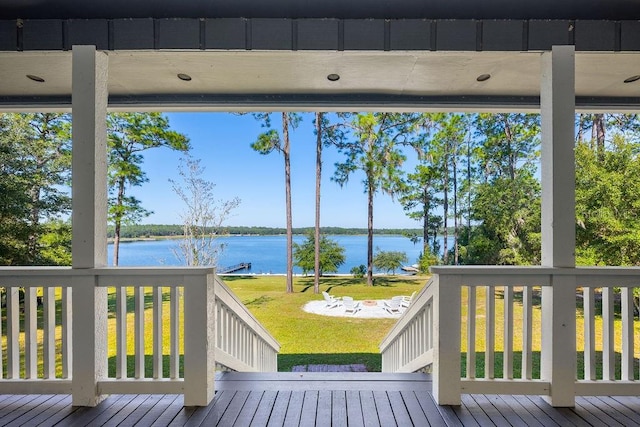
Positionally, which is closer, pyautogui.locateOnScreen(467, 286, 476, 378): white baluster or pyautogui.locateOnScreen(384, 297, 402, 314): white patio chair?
pyautogui.locateOnScreen(467, 286, 476, 378): white baluster

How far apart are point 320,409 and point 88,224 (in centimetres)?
189

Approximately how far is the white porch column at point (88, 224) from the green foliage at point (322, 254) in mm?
10929

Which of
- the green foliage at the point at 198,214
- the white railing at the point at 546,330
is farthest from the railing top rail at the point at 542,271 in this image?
the green foliage at the point at 198,214

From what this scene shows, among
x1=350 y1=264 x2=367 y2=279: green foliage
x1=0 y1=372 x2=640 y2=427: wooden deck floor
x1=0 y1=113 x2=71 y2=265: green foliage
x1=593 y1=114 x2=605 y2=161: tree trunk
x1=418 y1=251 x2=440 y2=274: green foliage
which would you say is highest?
x1=593 y1=114 x2=605 y2=161: tree trunk

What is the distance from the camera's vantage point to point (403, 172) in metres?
12.1

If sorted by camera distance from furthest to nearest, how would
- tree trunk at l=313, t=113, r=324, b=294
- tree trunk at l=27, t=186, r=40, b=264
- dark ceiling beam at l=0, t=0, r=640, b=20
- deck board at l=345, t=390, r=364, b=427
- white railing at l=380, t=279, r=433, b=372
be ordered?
tree trunk at l=313, t=113, r=324, b=294 < tree trunk at l=27, t=186, r=40, b=264 < white railing at l=380, t=279, r=433, b=372 < dark ceiling beam at l=0, t=0, r=640, b=20 < deck board at l=345, t=390, r=364, b=427

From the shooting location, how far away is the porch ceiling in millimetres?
2541

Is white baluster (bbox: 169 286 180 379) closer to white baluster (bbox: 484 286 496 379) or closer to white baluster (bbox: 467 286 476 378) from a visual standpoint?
white baluster (bbox: 467 286 476 378)

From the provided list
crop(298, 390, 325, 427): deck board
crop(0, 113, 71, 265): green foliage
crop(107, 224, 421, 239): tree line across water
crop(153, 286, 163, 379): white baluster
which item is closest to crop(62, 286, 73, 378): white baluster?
crop(153, 286, 163, 379): white baluster

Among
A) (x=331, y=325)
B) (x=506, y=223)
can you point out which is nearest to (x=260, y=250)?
(x=331, y=325)

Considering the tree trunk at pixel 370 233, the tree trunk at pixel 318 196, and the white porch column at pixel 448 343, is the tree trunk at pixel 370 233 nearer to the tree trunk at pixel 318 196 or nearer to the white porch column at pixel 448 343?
the tree trunk at pixel 318 196

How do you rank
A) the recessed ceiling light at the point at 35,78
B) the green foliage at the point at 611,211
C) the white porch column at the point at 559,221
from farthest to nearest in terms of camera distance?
1. the green foliage at the point at 611,211
2. the recessed ceiling light at the point at 35,78
3. the white porch column at the point at 559,221

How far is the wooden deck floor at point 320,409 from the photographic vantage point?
6.39 ft

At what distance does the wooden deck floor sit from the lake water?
26.0ft
